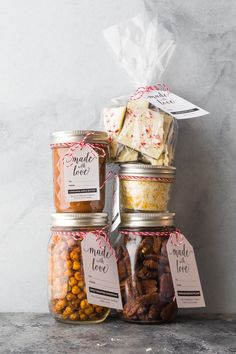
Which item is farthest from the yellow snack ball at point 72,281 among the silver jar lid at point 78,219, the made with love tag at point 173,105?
the made with love tag at point 173,105

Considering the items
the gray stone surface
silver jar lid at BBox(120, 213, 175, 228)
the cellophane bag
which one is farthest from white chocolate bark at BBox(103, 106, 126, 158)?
the gray stone surface

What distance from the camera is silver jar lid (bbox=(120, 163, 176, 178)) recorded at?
3.99 ft

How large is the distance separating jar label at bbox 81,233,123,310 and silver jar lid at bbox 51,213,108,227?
0.09ft

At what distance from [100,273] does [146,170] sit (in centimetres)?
22

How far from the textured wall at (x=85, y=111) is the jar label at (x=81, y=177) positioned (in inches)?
6.7

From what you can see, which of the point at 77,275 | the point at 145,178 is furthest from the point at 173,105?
the point at 77,275

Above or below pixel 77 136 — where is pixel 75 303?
below

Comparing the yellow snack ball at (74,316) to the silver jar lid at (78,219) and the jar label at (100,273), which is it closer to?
the jar label at (100,273)

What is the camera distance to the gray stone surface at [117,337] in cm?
105

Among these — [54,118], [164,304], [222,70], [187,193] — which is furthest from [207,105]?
[164,304]

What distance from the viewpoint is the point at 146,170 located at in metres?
1.22

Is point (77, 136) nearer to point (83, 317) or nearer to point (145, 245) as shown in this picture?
point (145, 245)

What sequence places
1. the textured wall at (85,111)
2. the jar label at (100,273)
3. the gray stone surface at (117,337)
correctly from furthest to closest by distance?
the textured wall at (85,111)
the jar label at (100,273)
the gray stone surface at (117,337)

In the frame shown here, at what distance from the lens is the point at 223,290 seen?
137cm
